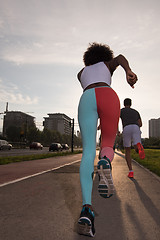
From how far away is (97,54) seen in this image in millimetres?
2639

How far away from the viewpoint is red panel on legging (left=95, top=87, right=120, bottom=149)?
7.14 ft

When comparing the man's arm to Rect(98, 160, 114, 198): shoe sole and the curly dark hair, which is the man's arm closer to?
the curly dark hair

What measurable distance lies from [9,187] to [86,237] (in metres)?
2.50

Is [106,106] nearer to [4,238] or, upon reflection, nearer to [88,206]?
[88,206]

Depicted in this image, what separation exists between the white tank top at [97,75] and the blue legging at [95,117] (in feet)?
0.46

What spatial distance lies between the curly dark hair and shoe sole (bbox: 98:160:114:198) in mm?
1369

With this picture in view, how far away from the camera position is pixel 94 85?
7.52 ft

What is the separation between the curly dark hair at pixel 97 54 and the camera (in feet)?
8.61

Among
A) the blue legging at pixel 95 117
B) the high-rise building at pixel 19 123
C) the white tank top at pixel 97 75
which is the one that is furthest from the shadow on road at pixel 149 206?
the high-rise building at pixel 19 123

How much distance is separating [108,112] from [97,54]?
Result: 0.88m

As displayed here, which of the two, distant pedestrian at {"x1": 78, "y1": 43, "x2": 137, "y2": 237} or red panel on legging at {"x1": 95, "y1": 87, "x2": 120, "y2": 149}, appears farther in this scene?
red panel on legging at {"x1": 95, "y1": 87, "x2": 120, "y2": 149}

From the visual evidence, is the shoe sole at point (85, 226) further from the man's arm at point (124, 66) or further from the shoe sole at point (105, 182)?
the man's arm at point (124, 66)

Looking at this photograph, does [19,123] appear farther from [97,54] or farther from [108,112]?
[108,112]

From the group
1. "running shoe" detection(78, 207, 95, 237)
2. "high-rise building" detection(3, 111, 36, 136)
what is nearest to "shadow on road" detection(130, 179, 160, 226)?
"running shoe" detection(78, 207, 95, 237)
